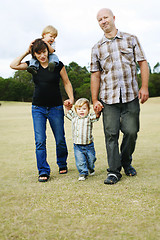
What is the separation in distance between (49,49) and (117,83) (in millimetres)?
1100

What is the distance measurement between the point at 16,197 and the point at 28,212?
0.55 meters

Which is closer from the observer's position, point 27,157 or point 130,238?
point 130,238

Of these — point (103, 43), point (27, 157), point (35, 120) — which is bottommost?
point (27, 157)

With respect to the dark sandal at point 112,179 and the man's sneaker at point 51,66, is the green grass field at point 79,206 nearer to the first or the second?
the dark sandal at point 112,179

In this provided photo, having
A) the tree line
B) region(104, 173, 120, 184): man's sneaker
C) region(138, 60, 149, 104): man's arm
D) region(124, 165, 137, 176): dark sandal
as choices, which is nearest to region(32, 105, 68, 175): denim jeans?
region(104, 173, 120, 184): man's sneaker

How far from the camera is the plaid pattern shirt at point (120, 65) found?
13.1ft

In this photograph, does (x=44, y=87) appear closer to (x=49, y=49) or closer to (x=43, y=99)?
(x=43, y=99)

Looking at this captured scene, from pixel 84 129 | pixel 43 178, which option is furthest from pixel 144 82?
pixel 43 178

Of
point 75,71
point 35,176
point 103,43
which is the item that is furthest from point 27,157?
point 75,71

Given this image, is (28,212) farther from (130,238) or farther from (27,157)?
(27,157)

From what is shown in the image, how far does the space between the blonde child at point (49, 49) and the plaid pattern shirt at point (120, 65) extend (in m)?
0.70

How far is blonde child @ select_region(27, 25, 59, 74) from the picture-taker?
4.29 m

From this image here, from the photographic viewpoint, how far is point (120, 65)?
3.99 metres

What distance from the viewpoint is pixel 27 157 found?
6188mm
